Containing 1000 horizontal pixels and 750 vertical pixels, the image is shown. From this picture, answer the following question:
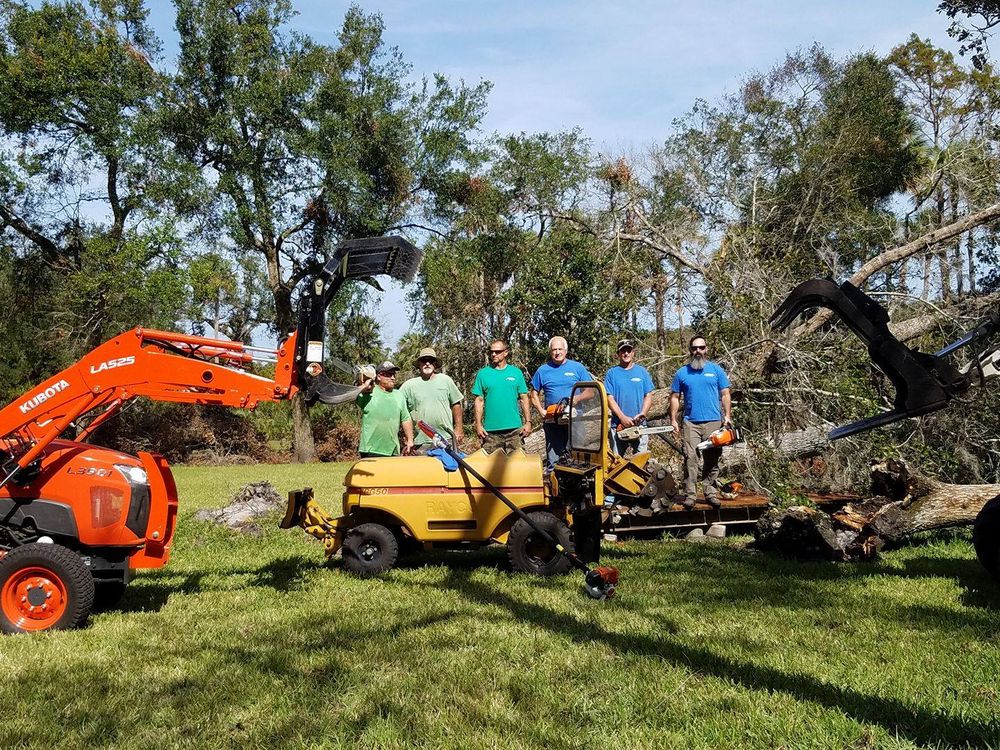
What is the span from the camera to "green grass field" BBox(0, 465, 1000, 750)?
10.9ft

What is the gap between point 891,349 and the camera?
5.20 meters

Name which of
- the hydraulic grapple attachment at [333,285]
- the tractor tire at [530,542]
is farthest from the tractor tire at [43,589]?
the tractor tire at [530,542]

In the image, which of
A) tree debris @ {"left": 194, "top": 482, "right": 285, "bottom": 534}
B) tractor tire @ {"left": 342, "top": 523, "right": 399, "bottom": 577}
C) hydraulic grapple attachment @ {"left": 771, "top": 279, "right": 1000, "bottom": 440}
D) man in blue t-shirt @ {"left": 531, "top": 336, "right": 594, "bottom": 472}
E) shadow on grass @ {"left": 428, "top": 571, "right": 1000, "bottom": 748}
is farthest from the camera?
tree debris @ {"left": 194, "top": 482, "right": 285, "bottom": 534}

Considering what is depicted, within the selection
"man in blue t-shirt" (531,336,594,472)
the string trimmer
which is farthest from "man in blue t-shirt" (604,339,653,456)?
the string trimmer

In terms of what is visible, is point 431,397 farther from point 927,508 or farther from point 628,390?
point 927,508

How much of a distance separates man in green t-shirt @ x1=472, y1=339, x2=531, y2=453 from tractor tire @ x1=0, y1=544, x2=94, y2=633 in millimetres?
3905

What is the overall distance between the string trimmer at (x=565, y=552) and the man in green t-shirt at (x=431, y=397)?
653mm

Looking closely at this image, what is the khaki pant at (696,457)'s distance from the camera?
815 cm

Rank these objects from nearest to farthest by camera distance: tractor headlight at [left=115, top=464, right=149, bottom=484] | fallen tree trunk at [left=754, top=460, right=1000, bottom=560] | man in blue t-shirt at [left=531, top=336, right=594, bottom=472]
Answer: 1. tractor headlight at [left=115, top=464, right=149, bottom=484]
2. fallen tree trunk at [left=754, top=460, right=1000, bottom=560]
3. man in blue t-shirt at [left=531, top=336, right=594, bottom=472]

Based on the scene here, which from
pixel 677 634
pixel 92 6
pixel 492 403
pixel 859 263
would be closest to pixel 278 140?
pixel 92 6

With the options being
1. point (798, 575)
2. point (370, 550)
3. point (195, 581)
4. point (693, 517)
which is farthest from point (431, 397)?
point (798, 575)

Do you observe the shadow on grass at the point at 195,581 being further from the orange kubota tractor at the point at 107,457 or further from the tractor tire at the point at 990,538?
the tractor tire at the point at 990,538

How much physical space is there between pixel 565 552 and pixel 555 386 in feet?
8.06

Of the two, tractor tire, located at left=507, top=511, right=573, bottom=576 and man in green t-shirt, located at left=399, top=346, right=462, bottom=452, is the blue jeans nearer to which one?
man in green t-shirt, located at left=399, top=346, right=462, bottom=452
